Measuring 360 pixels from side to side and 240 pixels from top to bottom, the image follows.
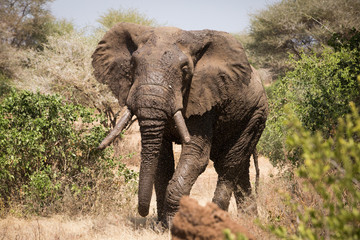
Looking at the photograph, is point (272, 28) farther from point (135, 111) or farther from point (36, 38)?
point (135, 111)

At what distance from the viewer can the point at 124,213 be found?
6.93 meters

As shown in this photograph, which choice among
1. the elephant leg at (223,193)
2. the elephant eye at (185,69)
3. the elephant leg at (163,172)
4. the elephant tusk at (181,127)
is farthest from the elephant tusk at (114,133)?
the elephant leg at (223,193)

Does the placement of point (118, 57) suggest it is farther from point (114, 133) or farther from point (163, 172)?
point (163, 172)

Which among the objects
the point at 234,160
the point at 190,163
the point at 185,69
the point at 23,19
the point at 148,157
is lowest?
the point at 23,19

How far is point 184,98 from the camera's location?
5.55m

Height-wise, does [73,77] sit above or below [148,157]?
below

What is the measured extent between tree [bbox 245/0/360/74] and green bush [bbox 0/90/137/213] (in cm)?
1613

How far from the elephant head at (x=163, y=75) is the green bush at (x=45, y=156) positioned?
3.39 ft

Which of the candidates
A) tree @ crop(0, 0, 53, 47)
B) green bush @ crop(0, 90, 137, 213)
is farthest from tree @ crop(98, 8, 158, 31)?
green bush @ crop(0, 90, 137, 213)

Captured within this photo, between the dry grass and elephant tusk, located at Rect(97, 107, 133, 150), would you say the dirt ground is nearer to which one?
the dry grass

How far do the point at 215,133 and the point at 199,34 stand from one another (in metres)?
1.46

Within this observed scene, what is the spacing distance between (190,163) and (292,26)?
771 inches

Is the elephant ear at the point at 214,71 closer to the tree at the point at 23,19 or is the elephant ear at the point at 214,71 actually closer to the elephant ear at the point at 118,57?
the elephant ear at the point at 118,57

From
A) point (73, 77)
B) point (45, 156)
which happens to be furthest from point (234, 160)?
point (73, 77)
